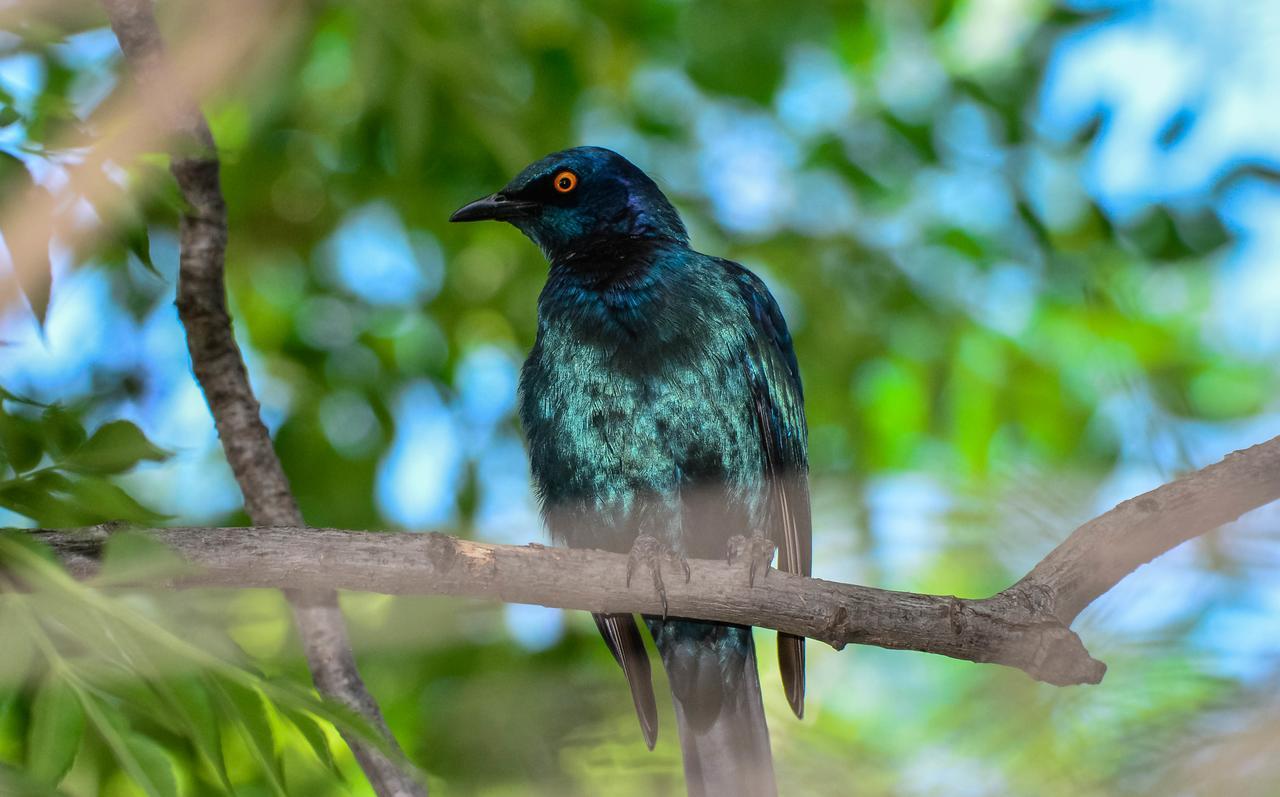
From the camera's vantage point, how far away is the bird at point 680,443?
4.72 m

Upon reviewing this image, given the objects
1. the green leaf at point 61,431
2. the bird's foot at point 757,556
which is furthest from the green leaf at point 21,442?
the bird's foot at point 757,556

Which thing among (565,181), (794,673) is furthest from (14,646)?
(565,181)

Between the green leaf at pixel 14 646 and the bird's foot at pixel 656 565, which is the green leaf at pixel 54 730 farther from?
the bird's foot at pixel 656 565

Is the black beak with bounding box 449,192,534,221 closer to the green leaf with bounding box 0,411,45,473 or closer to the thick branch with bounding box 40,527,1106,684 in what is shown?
the thick branch with bounding box 40,527,1106,684

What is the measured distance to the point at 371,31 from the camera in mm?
5043

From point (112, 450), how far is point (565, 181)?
3027mm

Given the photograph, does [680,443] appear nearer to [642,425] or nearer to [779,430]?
[642,425]

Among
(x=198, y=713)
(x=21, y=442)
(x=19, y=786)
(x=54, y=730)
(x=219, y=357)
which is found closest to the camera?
(x=19, y=786)

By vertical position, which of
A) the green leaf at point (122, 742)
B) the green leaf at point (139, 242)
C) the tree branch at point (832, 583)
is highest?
the green leaf at point (139, 242)

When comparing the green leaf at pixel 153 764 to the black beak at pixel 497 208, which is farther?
the black beak at pixel 497 208

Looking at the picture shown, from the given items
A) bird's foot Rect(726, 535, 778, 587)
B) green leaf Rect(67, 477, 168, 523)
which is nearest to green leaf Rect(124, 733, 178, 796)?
green leaf Rect(67, 477, 168, 523)

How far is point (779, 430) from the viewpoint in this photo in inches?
198

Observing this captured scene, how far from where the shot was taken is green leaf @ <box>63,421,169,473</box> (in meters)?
2.99

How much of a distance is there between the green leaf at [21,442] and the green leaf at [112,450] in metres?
0.09
